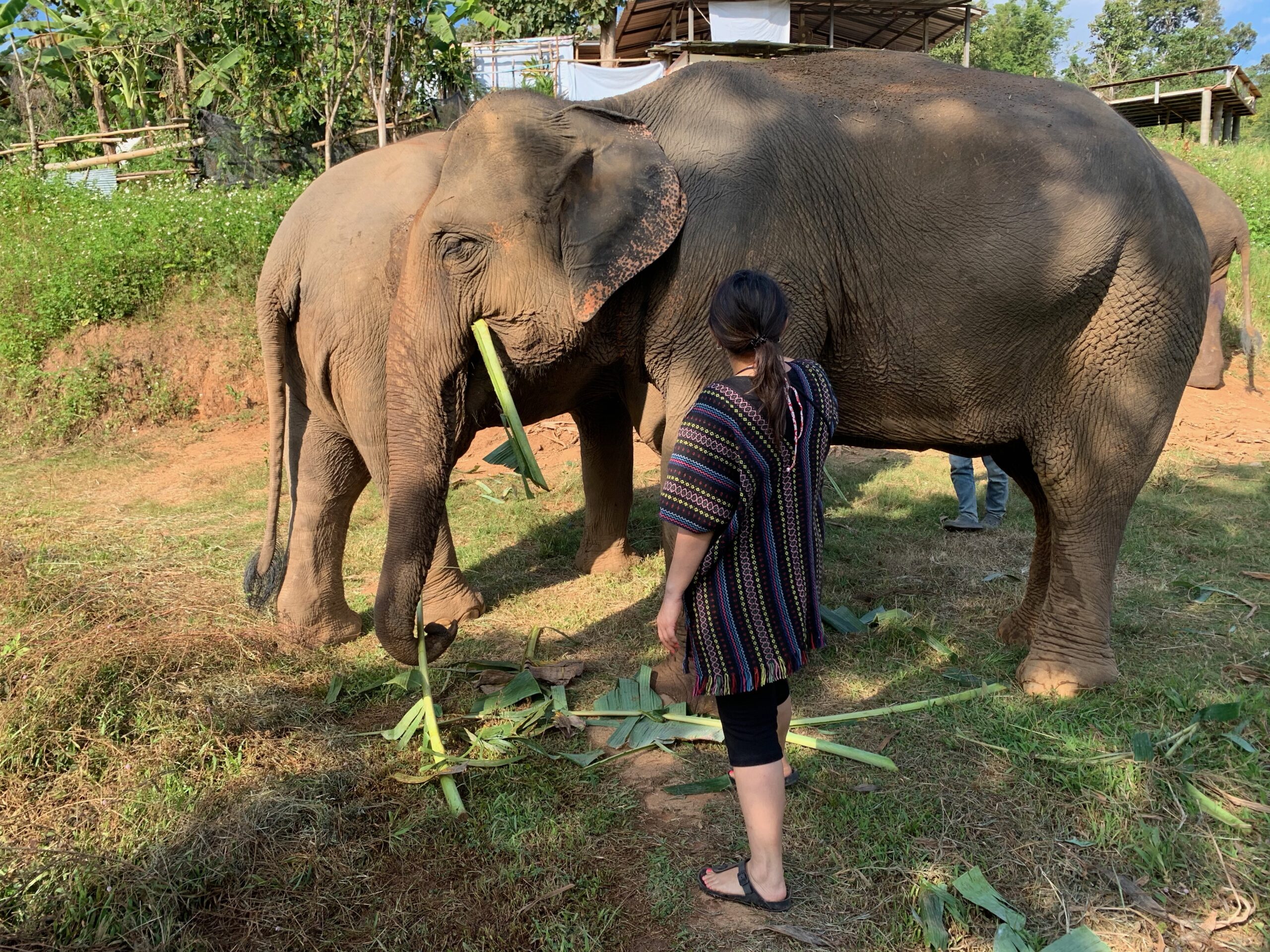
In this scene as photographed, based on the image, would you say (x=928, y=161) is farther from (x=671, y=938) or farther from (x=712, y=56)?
(x=712, y=56)

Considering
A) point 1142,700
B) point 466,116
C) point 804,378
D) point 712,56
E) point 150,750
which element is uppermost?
point 712,56

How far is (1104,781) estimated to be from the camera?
3.07m

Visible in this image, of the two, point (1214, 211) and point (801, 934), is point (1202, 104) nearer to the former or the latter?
point (1214, 211)

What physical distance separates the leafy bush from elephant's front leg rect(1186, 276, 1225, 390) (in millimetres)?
10347

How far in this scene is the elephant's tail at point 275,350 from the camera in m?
4.05

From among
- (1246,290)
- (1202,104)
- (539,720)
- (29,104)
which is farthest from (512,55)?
(539,720)

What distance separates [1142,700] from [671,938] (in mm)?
2282

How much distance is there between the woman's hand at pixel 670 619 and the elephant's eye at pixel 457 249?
1.64 m

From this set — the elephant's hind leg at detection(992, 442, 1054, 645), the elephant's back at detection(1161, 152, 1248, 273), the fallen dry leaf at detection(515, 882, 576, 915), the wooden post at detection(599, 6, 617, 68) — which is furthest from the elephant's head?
the wooden post at detection(599, 6, 617, 68)

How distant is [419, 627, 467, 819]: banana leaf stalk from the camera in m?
3.02

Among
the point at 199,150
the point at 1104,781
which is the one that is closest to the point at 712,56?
the point at 199,150

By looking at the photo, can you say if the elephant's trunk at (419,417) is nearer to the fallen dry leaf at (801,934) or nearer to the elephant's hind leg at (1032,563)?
the fallen dry leaf at (801,934)

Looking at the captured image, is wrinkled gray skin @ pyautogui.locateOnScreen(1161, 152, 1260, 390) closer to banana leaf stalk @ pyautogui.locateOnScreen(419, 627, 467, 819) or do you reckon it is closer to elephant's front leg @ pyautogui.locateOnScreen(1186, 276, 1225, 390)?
elephant's front leg @ pyautogui.locateOnScreen(1186, 276, 1225, 390)

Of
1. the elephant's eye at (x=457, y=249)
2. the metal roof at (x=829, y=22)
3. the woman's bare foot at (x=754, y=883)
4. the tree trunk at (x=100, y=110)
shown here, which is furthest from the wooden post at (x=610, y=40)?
the woman's bare foot at (x=754, y=883)
